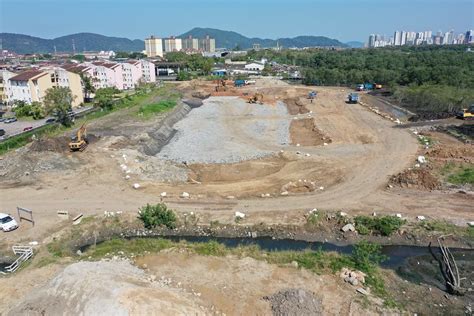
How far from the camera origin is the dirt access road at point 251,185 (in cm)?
2506

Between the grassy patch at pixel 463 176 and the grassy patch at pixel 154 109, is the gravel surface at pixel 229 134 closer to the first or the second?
the grassy patch at pixel 154 109

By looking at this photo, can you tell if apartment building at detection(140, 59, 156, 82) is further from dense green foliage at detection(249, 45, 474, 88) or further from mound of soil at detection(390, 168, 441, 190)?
mound of soil at detection(390, 168, 441, 190)

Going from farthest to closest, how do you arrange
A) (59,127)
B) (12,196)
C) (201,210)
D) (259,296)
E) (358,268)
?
1. (59,127)
2. (12,196)
3. (201,210)
4. (358,268)
5. (259,296)

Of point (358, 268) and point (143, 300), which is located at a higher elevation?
point (143, 300)

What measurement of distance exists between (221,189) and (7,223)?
14.3 m

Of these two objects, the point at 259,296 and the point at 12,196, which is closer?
the point at 259,296

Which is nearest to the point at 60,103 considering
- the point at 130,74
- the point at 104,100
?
the point at 104,100

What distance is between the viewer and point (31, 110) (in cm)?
5347

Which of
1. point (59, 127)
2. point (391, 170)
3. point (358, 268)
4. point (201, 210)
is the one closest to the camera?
point (358, 268)

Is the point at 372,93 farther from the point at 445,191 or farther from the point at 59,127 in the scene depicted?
the point at 59,127

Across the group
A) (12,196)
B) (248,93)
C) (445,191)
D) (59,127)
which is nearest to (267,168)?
(445,191)

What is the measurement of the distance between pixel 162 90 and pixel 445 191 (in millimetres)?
62185

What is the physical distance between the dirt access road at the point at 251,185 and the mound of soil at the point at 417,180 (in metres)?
0.69

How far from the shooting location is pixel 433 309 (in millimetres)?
16109
